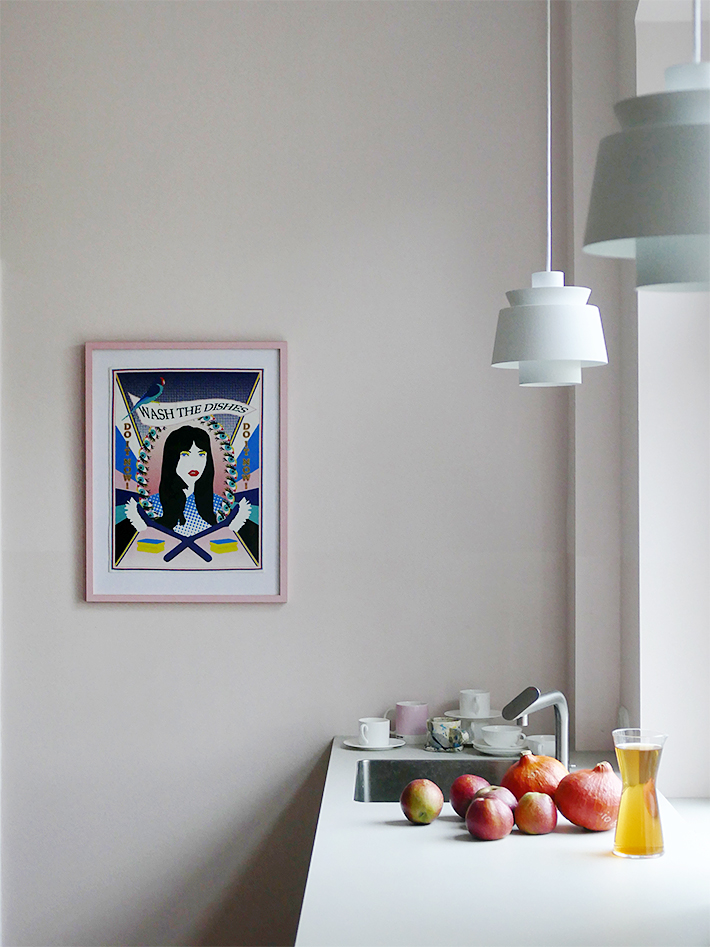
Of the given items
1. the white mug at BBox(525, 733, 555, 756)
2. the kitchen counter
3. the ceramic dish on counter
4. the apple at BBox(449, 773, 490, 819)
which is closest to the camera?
the kitchen counter

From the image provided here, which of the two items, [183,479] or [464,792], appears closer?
[464,792]

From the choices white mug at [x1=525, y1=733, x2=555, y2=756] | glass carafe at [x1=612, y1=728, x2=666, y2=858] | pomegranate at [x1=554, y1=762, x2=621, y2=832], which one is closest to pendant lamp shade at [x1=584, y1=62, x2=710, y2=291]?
glass carafe at [x1=612, y1=728, x2=666, y2=858]

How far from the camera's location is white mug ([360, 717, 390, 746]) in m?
2.27

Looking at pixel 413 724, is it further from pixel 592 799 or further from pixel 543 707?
pixel 592 799

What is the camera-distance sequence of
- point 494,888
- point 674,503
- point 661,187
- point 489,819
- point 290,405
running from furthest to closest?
point 290,405 → point 674,503 → point 489,819 → point 494,888 → point 661,187

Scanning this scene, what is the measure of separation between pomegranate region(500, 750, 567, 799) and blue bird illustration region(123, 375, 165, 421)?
47.2 inches

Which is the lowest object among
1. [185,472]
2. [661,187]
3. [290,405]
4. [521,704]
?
[521,704]

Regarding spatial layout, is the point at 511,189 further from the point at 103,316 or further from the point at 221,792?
the point at 221,792

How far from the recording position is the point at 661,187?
0.98 meters

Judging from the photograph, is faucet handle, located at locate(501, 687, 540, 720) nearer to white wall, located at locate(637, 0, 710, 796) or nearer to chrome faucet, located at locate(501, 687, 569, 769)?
chrome faucet, located at locate(501, 687, 569, 769)

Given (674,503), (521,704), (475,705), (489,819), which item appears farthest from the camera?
(475,705)

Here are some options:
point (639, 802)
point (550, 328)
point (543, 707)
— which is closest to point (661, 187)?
point (550, 328)

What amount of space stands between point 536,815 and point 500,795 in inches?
2.9

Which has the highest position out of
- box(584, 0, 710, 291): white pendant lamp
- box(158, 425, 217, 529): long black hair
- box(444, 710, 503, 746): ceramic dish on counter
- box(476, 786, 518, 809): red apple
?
box(584, 0, 710, 291): white pendant lamp
